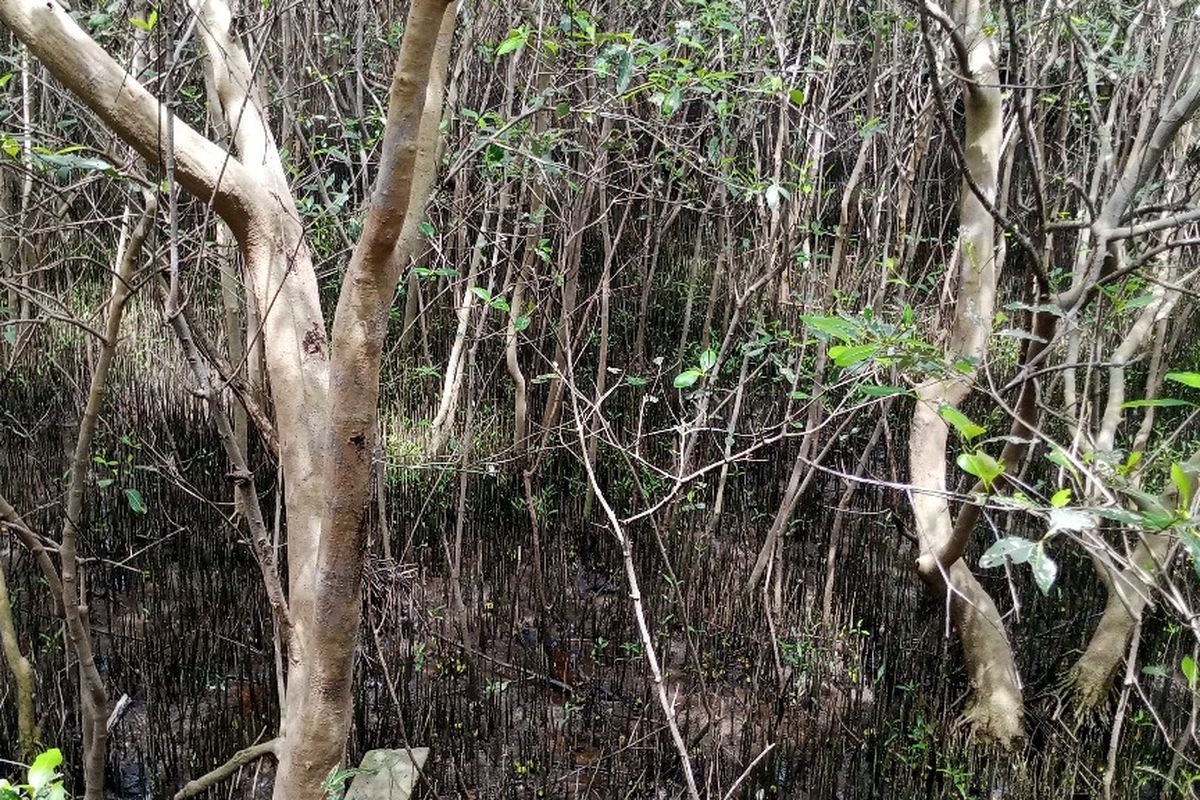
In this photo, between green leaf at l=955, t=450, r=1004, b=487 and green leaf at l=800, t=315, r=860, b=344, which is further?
green leaf at l=800, t=315, r=860, b=344

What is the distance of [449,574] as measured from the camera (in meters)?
3.81

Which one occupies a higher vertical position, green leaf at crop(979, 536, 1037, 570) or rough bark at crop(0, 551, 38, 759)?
green leaf at crop(979, 536, 1037, 570)

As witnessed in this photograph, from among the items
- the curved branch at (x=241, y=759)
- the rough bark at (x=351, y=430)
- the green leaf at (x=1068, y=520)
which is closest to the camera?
the green leaf at (x=1068, y=520)

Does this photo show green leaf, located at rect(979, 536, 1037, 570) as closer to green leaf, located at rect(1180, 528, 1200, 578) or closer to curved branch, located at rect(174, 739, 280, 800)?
green leaf, located at rect(1180, 528, 1200, 578)

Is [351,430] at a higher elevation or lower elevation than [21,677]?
higher

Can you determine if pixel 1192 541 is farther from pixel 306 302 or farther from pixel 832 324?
pixel 306 302

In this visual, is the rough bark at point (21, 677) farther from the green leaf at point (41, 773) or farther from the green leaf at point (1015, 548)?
the green leaf at point (1015, 548)

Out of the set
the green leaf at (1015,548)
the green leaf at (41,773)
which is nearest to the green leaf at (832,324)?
the green leaf at (1015,548)

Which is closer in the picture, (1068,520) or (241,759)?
(1068,520)

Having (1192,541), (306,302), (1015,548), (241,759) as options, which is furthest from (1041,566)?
(241,759)

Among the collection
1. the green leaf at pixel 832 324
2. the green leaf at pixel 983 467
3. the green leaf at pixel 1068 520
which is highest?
the green leaf at pixel 832 324

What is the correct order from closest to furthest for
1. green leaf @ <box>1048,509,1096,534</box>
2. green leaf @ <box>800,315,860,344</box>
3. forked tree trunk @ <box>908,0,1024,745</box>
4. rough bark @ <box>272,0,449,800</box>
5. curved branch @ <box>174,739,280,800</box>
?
green leaf @ <box>1048,509,1096,534</box>, rough bark @ <box>272,0,449,800</box>, green leaf @ <box>800,315,860,344</box>, curved branch @ <box>174,739,280,800</box>, forked tree trunk @ <box>908,0,1024,745</box>

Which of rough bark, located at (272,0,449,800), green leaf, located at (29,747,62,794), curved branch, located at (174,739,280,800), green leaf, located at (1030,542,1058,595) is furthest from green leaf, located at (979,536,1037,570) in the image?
curved branch, located at (174,739,280,800)

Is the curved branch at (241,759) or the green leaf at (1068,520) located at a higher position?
the green leaf at (1068,520)
